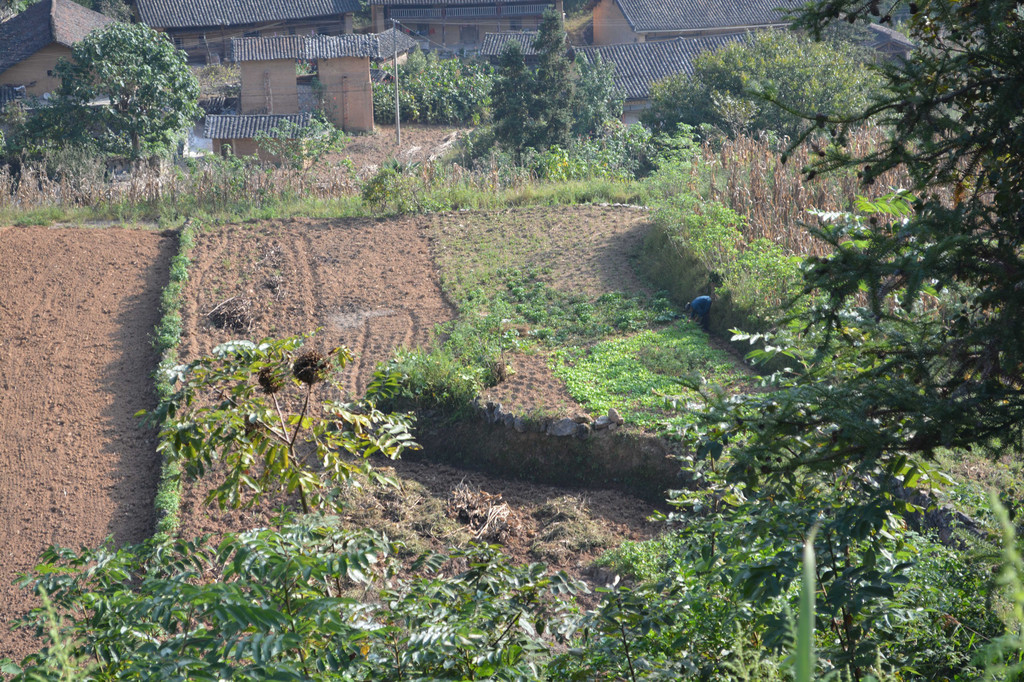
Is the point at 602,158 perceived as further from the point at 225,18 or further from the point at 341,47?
the point at 225,18

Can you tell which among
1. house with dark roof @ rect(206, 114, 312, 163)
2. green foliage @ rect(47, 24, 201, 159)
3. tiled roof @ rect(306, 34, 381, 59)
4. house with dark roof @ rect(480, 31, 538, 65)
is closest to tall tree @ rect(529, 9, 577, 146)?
house with dark roof @ rect(206, 114, 312, 163)

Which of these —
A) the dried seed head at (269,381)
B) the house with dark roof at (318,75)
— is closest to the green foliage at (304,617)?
the dried seed head at (269,381)

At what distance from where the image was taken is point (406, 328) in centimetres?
1072

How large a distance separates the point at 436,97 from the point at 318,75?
3.72 metres

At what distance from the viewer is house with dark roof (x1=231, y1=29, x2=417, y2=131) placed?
26500 mm

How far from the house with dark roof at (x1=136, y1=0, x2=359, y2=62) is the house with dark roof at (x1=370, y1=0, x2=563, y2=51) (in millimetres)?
1799

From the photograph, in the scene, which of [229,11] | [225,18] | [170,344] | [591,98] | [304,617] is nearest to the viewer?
[304,617]

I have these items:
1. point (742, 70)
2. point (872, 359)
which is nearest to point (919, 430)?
point (872, 359)

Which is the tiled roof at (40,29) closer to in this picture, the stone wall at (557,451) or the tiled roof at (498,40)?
the tiled roof at (498,40)

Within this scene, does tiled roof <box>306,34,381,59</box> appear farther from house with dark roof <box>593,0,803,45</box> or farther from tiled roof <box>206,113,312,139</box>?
house with dark roof <box>593,0,803,45</box>

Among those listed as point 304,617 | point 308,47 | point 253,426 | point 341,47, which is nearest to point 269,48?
point 308,47

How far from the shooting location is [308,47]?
86.3ft

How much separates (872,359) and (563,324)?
7.10 meters

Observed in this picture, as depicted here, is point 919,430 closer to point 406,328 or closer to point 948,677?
point 948,677
